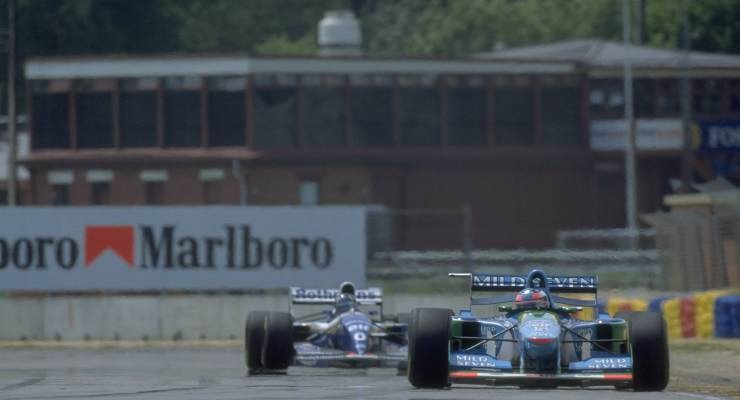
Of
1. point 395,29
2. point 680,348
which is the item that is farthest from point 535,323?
point 395,29

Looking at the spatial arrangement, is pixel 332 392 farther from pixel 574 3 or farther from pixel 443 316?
pixel 574 3

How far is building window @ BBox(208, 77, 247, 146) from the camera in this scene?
5366cm

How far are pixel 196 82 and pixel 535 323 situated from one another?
38.6 meters

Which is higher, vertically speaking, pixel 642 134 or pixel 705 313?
pixel 642 134

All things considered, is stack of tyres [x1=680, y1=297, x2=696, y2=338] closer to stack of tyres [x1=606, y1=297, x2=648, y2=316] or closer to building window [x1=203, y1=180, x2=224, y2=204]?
stack of tyres [x1=606, y1=297, x2=648, y2=316]

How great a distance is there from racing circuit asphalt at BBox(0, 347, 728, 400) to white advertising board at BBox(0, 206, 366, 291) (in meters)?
4.99

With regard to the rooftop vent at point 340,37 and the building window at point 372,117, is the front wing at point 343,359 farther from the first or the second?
the rooftop vent at point 340,37

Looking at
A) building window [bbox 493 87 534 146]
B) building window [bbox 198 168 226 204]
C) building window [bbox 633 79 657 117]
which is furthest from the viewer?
building window [bbox 633 79 657 117]

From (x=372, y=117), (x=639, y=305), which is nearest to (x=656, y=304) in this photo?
(x=639, y=305)

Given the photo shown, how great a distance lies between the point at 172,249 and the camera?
33000mm

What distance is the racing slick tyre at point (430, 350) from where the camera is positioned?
15984 millimetres

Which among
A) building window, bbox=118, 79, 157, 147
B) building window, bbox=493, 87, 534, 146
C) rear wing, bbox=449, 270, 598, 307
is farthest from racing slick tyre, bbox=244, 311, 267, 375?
building window, bbox=493, 87, 534, 146

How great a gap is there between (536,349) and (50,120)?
41.5 metres

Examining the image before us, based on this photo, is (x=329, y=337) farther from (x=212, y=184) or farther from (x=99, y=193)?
(x=99, y=193)
